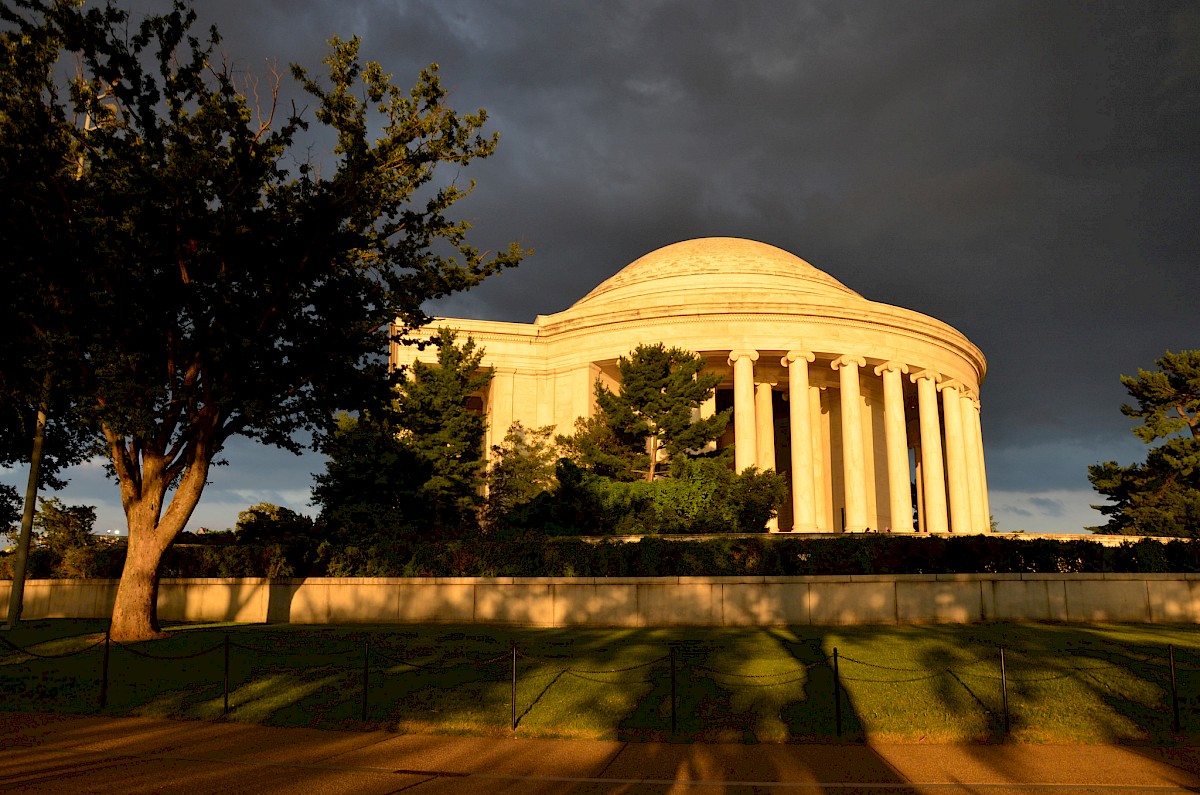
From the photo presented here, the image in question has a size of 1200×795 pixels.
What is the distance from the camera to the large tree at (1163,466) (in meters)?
44.1

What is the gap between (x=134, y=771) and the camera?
10.6 m

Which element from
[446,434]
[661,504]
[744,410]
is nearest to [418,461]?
[446,434]

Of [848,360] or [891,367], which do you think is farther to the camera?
[891,367]

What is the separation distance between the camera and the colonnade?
45812 mm

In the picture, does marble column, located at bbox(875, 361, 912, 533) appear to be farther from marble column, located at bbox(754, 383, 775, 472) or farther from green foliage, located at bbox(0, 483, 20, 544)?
green foliage, located at bbox(0, 483, 20, 544)

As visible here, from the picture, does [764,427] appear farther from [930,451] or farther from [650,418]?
[650,418]

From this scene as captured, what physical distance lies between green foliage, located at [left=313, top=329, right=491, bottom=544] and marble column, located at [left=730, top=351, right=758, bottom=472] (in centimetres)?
1344

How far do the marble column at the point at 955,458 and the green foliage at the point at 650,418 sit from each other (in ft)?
68.5

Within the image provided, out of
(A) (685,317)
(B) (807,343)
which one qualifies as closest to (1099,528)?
(B) (807,343)

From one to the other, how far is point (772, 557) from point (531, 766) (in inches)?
573

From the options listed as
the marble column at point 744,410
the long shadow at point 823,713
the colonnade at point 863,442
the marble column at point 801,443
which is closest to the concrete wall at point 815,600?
the long shadow at point 823,713

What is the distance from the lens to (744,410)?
150ft

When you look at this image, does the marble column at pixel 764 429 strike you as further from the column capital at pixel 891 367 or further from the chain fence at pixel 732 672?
the chain fence at pixel 732 672

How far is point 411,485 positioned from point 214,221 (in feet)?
61.6
